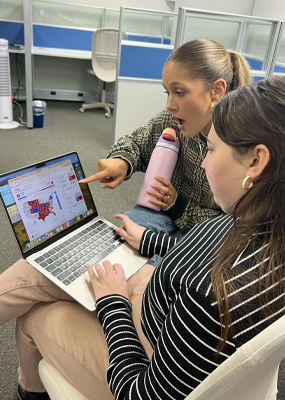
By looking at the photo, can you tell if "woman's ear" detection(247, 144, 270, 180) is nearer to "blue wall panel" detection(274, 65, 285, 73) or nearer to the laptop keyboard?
the laptop keyboard

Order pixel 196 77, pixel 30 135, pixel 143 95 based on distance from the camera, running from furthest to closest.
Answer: pixel 30 135
pixel 143 95
pixel 196 77

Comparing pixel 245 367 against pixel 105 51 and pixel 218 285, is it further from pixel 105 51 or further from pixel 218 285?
pixel 105 51

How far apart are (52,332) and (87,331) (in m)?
0.08

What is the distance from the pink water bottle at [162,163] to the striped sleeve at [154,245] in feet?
0.74

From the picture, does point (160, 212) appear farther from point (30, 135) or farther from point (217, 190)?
point (30, 135)

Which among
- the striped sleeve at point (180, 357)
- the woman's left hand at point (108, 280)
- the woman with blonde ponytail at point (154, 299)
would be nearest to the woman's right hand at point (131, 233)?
the woman with blonde ponytail at point (154, 299)

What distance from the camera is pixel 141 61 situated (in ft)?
8.91

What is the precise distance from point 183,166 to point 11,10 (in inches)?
152

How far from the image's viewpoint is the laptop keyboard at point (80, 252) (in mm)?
783

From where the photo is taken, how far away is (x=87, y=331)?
0.70m

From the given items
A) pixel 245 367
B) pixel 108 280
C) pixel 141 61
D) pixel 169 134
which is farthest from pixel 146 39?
pixel 245 367

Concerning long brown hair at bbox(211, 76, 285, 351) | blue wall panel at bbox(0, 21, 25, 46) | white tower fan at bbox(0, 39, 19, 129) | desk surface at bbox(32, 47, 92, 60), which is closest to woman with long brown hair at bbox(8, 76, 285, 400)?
long brown hair at bbox(211, 76, 285, 351)

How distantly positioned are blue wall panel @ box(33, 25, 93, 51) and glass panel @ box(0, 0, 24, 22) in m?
0.22

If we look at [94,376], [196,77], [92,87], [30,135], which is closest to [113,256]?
[94,376]
